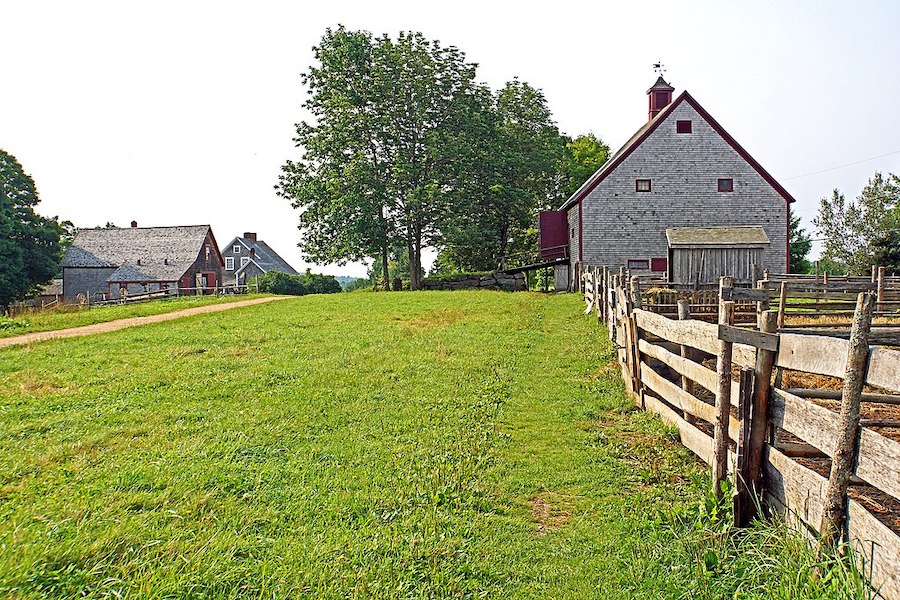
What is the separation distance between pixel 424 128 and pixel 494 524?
3811cm

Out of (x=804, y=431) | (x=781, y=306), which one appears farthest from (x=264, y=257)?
(x=804, y=431)

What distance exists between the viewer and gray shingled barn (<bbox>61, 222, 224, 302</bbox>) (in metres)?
55.4

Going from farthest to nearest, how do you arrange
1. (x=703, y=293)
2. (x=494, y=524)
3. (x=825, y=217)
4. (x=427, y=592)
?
(x=825, y=217) → (x=703, y=293) → (x=494, y=524) → (x=427, y=592)

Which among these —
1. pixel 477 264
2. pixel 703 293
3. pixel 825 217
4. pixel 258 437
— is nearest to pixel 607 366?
pixel 258 437

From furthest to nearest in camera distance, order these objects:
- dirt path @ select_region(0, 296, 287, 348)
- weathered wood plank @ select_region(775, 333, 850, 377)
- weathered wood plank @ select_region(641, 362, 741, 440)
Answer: dirt path @ select_region(0, 296, 287, 348)
weathered wood plank @ select_region(641, 362, 741, 440)
weathered wood plank @ select_region(775, 333, 850, 377)

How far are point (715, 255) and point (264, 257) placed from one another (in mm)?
54160

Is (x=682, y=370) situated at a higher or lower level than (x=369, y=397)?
higher

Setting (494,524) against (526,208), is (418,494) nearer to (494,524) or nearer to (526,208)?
(494,524)

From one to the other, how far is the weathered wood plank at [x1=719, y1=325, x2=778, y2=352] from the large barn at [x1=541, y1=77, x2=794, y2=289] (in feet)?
96.3

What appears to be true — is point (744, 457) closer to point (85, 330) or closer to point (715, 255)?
point (85, 330)

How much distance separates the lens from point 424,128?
41344mm

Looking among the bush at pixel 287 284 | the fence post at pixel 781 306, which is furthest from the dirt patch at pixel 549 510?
the bush at pixel 287 284

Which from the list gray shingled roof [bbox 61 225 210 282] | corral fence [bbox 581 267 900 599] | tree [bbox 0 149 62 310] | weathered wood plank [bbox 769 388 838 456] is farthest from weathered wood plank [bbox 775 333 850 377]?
gray shingled roof [bbox 61 225 210 282]

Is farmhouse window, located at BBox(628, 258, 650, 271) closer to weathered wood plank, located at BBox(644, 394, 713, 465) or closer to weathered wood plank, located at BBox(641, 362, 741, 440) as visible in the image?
weathered wood plank, located at BBox(641, 362, 741, 440)
